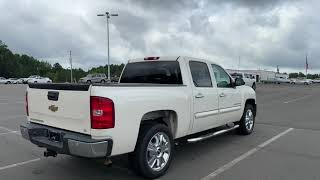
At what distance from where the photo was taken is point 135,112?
17.5 feet

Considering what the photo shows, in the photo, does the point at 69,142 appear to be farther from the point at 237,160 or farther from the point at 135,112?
the point at 237,160

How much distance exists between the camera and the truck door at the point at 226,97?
7766mm

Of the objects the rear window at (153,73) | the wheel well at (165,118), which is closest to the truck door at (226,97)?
the rear window at (153,73)

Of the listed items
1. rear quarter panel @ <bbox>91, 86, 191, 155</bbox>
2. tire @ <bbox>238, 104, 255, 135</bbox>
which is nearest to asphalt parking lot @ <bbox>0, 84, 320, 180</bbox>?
tire @ <bbox>238, 104, 255, 135</bbox>

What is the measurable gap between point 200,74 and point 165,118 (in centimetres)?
138

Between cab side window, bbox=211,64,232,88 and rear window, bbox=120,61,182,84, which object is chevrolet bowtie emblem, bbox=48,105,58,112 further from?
cab side window, bbox=211,64,232,88

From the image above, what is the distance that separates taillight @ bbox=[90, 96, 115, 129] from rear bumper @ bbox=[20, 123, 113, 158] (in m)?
0.21

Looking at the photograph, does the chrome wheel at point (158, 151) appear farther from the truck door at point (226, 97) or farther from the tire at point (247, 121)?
the tire at point (247, 121)

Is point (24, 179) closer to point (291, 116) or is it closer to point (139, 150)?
point (139, 150)

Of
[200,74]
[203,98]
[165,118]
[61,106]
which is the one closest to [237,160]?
[203,98]

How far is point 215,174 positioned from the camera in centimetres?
592

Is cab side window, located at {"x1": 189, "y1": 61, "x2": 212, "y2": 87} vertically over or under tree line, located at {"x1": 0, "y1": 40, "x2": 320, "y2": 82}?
under

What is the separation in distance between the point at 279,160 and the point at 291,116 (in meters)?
7.22

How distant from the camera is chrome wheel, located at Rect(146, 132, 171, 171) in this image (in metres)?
5.70
